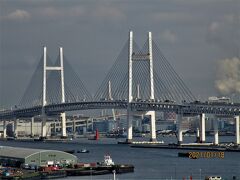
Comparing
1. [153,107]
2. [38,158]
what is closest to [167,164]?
[38,158]

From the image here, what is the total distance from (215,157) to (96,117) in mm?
81816

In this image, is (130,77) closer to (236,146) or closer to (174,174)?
(236,146)

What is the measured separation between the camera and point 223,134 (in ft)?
381
